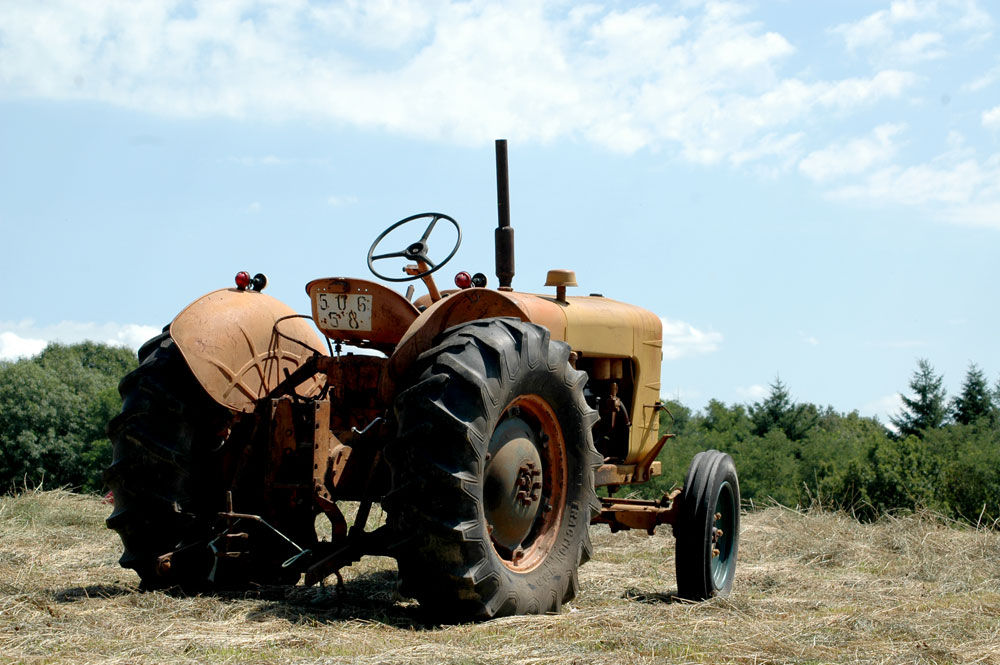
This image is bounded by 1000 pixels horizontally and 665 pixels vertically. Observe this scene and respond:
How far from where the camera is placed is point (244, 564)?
18.5ft

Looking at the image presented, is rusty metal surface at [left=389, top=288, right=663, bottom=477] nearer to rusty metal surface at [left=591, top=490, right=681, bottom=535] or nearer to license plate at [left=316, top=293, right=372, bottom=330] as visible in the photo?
license plate at [left=316, top=293, right=372, bottom=330]

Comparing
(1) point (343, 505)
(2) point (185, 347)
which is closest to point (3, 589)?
(2) point (185, 347)

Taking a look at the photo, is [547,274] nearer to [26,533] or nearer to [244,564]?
[244,564]

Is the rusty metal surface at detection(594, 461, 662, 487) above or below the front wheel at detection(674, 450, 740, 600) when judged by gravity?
above

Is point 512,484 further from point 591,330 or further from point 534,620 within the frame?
point 591,330

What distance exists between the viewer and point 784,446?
23.9 meters

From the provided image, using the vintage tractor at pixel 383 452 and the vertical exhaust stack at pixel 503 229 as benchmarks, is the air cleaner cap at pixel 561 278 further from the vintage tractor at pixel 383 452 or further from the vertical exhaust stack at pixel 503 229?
the vertical exhaust stack at pixel 503 229

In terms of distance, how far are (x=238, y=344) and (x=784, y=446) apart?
20.1m

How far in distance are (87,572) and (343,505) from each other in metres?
4.05

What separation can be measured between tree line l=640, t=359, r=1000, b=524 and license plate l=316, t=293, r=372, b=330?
3077 millimetres

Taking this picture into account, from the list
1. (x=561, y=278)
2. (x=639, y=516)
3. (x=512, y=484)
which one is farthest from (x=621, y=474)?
(x=512, y=484)

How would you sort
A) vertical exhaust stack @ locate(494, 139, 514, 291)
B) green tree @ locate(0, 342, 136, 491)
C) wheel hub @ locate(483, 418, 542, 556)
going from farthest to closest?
green tree @ locate(0, 342, 136, 491)
vertical exhaust stack @ locate(494, 139, 514, 291)
wheel hub @ locate(483, 418, 542, 556)

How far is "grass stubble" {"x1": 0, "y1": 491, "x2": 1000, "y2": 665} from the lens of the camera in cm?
399

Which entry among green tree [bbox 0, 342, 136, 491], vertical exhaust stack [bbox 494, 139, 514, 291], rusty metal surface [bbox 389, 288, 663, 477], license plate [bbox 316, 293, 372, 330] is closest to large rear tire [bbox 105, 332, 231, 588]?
license plate [bbox 316, 293, 372, 330]
